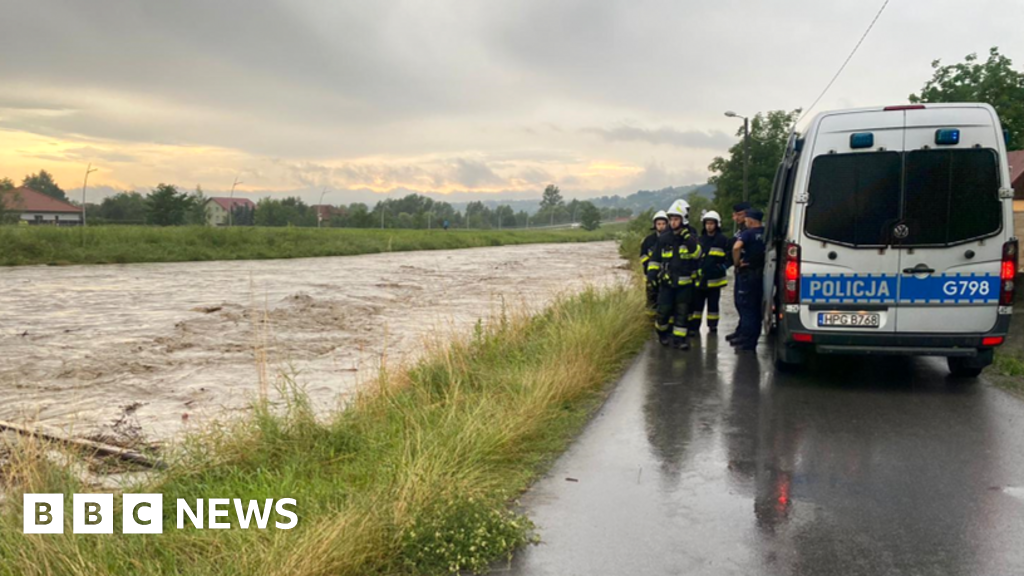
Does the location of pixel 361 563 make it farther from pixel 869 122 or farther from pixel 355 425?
pixel 869 122

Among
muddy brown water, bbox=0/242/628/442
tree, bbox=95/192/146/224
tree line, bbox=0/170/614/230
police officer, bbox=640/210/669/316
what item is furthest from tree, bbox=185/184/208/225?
police officer, bbox=640/210/669/316

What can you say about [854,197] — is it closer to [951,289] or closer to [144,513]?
[951,289]

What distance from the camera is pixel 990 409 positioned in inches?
273

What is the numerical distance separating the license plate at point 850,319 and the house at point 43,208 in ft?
278

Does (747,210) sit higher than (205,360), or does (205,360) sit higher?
(747,210)

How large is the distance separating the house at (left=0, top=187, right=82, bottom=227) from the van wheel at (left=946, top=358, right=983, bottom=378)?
85.1 m

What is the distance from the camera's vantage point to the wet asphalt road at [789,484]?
151 inches

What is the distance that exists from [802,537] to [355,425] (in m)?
3.18

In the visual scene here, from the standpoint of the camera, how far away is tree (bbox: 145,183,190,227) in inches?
2702

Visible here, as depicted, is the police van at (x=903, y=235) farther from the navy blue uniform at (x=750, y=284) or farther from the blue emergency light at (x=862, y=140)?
the navy blue uniform at (x=750, y=284)

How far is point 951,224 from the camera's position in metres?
7.16

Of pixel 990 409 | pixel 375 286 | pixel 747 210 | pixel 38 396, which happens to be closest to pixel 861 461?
pixel 990 409

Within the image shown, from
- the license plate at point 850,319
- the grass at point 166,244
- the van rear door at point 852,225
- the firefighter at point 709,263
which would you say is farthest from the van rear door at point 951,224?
the grass at point 166,244

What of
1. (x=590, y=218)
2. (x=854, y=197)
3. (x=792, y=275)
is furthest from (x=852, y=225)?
(x=590, y=218)
